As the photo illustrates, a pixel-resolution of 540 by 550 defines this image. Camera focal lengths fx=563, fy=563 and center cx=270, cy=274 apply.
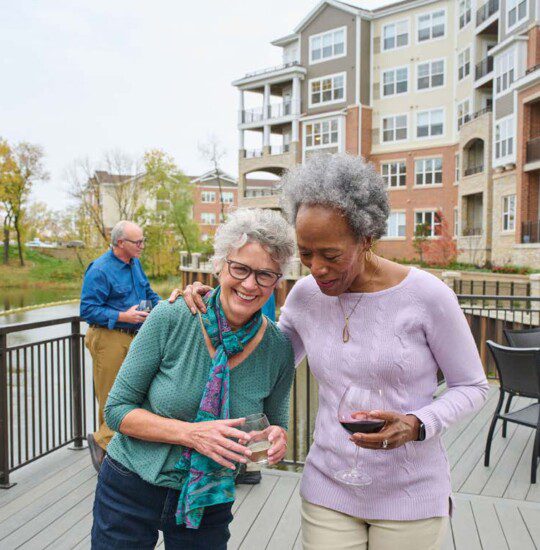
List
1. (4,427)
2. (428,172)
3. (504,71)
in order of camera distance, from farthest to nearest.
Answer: (428,172), (504,71), (4,427)

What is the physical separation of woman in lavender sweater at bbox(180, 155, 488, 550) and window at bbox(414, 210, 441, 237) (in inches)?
1164

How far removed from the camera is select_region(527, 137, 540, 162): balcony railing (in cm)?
2323

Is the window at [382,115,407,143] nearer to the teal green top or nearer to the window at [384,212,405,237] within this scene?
the window at [384,212,405,237]

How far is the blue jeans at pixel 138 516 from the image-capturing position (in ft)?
5.75

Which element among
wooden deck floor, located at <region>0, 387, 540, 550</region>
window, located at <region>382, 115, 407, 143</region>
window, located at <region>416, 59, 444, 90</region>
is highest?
window, located at <region>416, 59, 444, 90</region>

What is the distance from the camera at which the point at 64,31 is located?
65.1 metres

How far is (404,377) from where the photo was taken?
163 cm

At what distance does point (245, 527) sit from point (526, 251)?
72.7 feet

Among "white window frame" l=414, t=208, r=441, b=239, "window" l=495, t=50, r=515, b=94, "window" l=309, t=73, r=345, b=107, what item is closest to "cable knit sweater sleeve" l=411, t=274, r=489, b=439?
"window" l=495, t=50, r=515, b=94

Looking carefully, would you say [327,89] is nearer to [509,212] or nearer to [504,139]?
[504,139]

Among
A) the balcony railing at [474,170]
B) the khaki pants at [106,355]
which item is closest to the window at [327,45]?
the balcony railing at [474,170]

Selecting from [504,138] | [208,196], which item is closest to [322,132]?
[504,138]

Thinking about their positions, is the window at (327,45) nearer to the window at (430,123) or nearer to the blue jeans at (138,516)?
the window at (430,123)

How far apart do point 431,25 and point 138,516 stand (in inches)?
1437
